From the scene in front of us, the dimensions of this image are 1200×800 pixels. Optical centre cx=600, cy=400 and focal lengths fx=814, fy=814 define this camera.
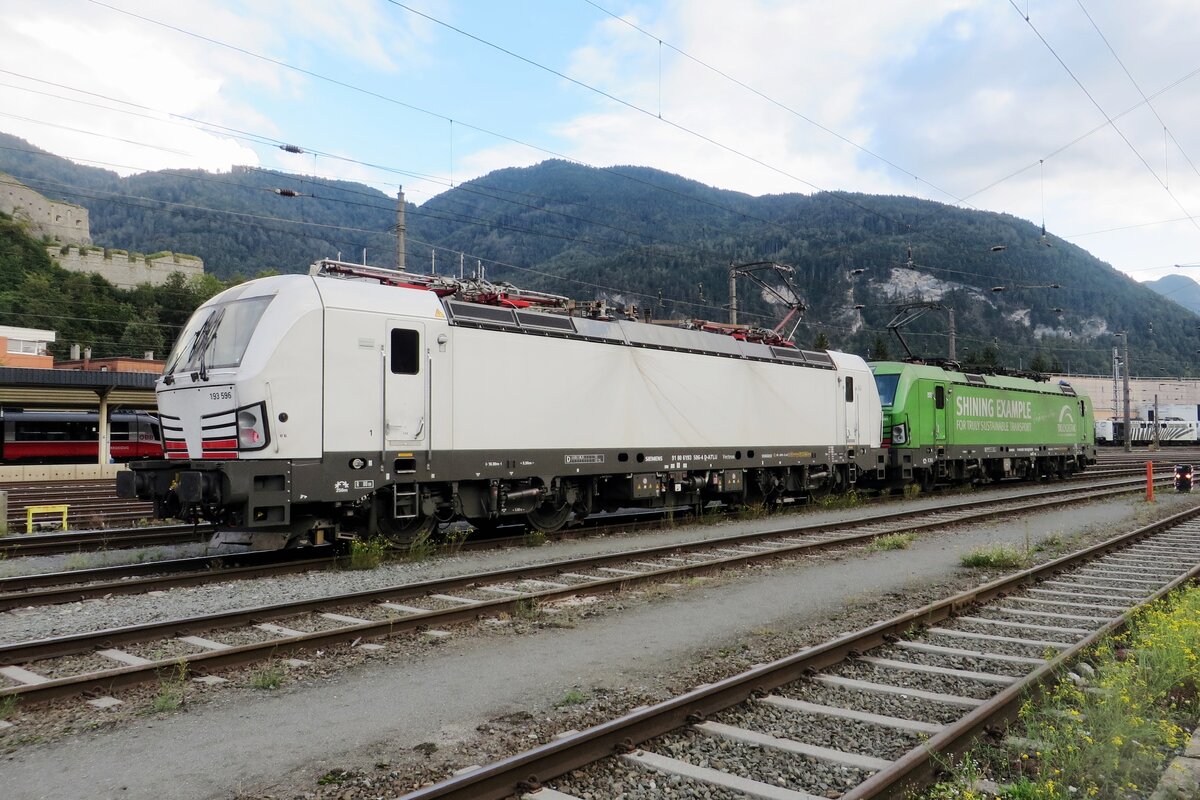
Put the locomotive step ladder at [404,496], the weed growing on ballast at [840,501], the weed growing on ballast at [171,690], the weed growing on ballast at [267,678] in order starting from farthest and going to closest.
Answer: the weed growing on ballast at [840,501]
the locomotive step ladder at [404,496]
the weed growing on ballast at [267,678]
the weed growing on ballast at [171,690]

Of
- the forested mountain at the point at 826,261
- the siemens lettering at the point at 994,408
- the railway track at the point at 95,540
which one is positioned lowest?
the railway track at the point at 95,540

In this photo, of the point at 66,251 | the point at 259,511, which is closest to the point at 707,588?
the point at 259,511

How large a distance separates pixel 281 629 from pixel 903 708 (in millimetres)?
5277

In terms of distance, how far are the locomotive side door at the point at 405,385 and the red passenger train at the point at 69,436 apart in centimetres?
2713

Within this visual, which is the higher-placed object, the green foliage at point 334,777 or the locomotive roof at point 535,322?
the locomotive roof at point 535,322

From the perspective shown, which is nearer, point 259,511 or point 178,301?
point 259,511

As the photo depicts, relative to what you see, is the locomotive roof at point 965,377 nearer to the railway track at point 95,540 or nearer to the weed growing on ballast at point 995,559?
the weed growing on ballast at point 995,559

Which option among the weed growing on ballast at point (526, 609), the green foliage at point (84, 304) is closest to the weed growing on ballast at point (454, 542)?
the weed growing on ballast at point (526, 609)

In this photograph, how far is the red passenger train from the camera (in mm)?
33156

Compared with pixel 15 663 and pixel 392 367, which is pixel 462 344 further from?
pixel 15 663

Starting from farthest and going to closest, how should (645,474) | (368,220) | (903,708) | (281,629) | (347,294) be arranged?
(368,220)
(645,474)
(347,294)
(281,629)
(903,708)

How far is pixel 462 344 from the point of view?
38.3 ft

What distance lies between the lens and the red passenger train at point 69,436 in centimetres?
3316

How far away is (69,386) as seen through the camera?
83.8 ft
